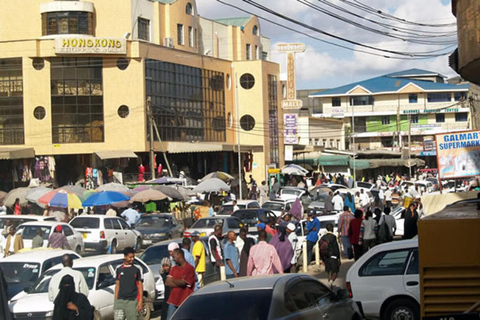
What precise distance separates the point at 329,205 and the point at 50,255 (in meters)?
20.0

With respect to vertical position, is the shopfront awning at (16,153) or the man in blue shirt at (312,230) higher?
the shopfront awning at (16,153)

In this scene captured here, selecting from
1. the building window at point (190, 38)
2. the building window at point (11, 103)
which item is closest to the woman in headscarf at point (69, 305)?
the building window at point (11, 103)

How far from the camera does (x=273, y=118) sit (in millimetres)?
66750

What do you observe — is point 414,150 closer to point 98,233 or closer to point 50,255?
point 98,233

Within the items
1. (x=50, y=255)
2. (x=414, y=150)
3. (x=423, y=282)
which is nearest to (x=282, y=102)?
(x=414, y=150)

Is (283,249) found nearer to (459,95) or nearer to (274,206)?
(274,206)

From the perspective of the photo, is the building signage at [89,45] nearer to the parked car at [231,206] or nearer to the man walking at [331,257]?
the parked car at [231,206]

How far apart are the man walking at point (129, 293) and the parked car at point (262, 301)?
2.90 metres

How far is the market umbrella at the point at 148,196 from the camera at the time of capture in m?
34.5

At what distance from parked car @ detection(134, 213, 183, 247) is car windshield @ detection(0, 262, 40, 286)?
13.4m

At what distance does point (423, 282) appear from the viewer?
9102mm

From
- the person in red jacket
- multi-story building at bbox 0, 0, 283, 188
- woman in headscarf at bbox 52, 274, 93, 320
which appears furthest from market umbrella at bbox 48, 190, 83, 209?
woman in headscarf at bbox 52, 274, 93, 320

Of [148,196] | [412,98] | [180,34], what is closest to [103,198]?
[148,196]

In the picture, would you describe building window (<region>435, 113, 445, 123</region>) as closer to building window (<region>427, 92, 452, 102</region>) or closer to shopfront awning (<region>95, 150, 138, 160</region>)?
building window (<region>427, 92, 452, 102</region>)
